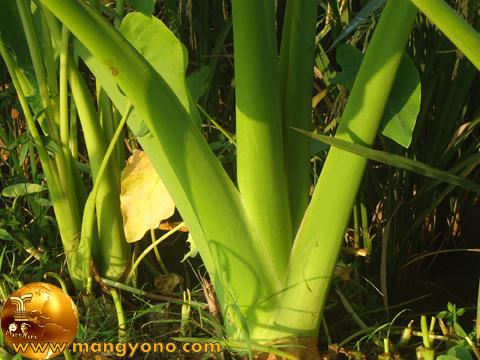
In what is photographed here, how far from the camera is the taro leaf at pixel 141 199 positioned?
0.71 metres

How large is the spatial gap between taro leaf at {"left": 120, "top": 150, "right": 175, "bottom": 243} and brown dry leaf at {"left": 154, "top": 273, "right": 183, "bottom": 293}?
0.15 meters

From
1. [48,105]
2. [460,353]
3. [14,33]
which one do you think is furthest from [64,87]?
[460,353]

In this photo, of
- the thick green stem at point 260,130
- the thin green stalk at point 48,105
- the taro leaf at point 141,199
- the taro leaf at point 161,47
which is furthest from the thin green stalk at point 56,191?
the thick green stem at point 260,130

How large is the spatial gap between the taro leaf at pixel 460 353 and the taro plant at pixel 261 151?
181 millimetres

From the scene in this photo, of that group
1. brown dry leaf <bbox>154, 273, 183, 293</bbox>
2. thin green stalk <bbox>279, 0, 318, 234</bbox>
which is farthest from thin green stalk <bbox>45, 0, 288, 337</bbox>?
brown dry leaf <bbox>154, 273, 183, 293</bbox>

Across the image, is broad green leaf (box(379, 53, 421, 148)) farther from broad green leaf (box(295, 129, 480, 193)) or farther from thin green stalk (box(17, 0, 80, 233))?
thin green stalk (box(17, 0, 80, 233))

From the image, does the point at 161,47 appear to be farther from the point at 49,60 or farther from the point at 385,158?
Answer: the point at 385,158

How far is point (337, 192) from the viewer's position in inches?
20.5

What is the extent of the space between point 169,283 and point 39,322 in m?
0.27

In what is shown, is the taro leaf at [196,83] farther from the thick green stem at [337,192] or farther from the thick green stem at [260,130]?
the thick green stem at [337,192]

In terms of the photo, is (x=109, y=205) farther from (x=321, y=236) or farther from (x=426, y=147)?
(x=426, y=147)

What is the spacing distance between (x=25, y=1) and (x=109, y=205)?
38cm

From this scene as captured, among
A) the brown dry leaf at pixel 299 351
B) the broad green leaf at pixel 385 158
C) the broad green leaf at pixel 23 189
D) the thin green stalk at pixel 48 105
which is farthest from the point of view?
the broad green leaf at pixel 23 189

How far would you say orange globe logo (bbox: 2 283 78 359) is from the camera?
591mm
